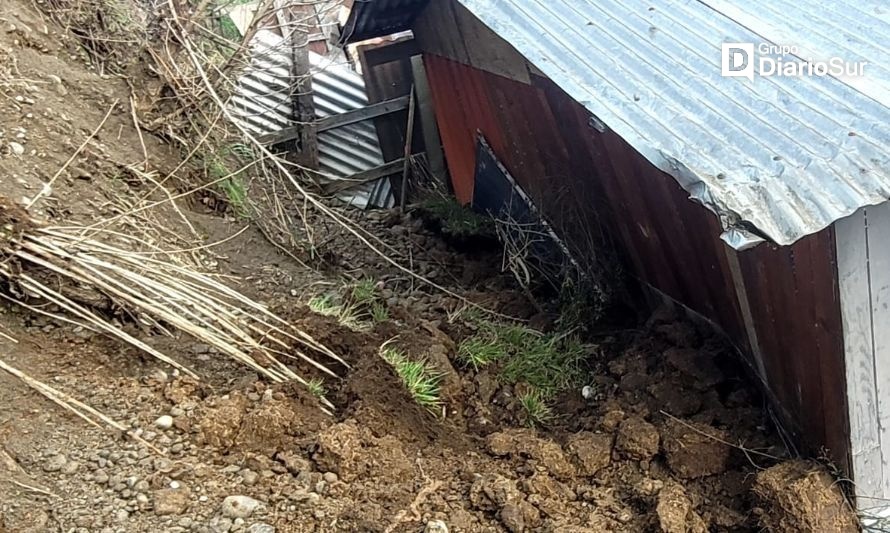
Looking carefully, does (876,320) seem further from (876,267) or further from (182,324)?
(182,324)

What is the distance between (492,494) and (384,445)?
1.47 feet

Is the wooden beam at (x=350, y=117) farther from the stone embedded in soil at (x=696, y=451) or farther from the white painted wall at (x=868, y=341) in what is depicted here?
the white painted wall at (x=868, y=341)

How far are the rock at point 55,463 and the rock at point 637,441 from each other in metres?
2.03

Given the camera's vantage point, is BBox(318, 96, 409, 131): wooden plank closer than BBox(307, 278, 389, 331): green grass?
No

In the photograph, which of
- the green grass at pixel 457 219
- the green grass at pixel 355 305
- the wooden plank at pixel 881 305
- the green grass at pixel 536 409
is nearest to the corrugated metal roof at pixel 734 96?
the wooden plank at pixel 881 305

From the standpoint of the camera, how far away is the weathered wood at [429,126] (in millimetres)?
7605

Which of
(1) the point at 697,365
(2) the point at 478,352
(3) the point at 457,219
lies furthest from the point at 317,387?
(3) the point at 457,219

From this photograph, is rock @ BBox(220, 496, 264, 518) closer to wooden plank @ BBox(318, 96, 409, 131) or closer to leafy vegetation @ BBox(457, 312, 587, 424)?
leafy vegetation @ BBox(457, 312, 587, 424)

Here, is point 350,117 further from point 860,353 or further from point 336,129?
point 860,353

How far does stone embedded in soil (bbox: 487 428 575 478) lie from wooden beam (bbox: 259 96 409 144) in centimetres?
528

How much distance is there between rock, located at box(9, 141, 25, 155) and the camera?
13.7 feet

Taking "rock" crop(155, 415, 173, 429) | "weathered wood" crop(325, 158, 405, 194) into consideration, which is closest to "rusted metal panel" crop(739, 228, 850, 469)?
"rock" crop(155, 415, 173, 429)

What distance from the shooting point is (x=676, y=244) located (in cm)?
346

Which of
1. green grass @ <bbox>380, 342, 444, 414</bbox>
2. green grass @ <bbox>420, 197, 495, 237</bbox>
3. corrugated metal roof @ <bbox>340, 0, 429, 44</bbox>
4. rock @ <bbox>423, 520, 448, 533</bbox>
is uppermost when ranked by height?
corrugated metal roof @ <bbox>340, 0, 429, 44</bbox>
